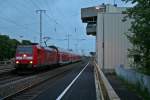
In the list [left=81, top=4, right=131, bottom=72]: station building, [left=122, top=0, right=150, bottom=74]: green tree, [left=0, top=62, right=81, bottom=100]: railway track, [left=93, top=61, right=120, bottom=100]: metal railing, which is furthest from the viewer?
[left=81, top=4, right=131, bottom=72]: station building

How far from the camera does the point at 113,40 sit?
1970 inches

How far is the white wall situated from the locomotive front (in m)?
10.3

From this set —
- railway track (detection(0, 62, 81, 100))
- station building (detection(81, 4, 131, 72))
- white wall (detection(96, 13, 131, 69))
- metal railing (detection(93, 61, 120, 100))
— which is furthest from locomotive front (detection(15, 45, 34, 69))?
metal railing (detection(93, 61, 120, 100))

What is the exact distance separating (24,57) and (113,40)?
477 inches

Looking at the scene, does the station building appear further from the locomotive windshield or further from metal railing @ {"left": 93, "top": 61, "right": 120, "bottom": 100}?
metal railing @ {"left": 93, "top": 61, "right": 120, "bottom": 100}

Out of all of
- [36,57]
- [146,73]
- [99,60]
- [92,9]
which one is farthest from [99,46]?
[92,9]

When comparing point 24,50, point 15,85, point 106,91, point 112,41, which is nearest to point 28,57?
point 24,50

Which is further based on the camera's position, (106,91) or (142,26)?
(142,26)

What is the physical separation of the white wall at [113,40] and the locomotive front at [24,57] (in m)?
10.3

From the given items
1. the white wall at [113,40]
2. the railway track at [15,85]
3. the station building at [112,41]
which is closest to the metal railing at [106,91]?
the railway track at [15,85]

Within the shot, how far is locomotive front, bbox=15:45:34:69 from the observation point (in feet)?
139

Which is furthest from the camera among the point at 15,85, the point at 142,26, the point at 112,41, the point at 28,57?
the point at 112,41

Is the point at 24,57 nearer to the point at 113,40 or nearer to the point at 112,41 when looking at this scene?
the point at 112,41

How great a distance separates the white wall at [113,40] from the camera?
162ft
